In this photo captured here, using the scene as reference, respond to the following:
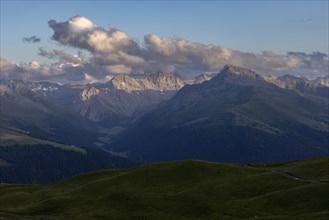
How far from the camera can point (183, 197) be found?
113 m

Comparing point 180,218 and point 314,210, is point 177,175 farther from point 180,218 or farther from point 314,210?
point 314,210

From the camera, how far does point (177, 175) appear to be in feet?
453

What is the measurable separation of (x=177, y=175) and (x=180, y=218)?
39.0 metres

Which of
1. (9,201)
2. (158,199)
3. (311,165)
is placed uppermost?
(311,165)

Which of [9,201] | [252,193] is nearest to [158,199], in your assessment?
[252,193]

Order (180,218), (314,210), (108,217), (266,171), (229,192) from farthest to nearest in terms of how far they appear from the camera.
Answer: (266,171) < (229,192) < (108,217) < (180,218) < (314,210)

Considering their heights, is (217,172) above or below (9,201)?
above


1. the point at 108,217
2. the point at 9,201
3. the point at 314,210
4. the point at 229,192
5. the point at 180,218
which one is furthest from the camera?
the point at 9,201

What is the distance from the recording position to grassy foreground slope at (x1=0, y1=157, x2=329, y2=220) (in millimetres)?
95188

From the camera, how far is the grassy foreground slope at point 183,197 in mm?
95188

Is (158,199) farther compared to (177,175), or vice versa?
(177,175)

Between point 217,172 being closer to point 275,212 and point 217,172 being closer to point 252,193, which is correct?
point 252,193

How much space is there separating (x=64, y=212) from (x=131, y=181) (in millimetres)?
28290

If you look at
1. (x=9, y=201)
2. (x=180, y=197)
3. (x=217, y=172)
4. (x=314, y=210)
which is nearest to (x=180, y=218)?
(x=180, y=197)
